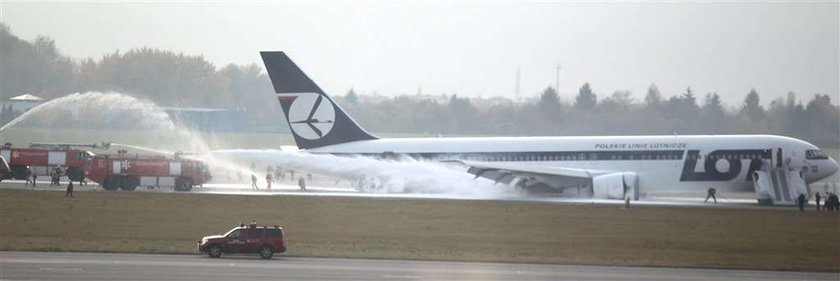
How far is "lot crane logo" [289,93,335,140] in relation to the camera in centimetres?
6600

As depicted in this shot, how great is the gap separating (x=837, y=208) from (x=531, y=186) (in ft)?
45.1

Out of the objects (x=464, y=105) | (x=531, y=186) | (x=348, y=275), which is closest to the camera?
(x=348, y=275)

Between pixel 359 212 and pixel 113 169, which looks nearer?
pixel 359 212

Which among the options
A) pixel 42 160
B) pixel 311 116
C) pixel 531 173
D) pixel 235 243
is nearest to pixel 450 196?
pixel 531 173

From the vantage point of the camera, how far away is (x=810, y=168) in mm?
62062

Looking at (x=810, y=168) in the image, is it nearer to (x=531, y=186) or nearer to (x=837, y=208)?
(x=837, y=208)

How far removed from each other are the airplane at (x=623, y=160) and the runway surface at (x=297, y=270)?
24.5 m

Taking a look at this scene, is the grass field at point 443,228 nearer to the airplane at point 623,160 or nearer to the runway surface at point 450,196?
the runway surface at point 450,196

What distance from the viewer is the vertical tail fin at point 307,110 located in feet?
216

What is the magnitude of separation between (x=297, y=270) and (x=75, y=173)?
1643 inches

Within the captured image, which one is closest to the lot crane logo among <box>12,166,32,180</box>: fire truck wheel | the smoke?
the smoke

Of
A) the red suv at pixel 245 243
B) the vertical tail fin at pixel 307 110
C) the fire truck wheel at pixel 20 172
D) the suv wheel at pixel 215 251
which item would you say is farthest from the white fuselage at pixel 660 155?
the suv wheel at pixel 215 251

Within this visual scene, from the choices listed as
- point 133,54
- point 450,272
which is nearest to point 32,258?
point 450,272

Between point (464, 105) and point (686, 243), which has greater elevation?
point (464, 105)
